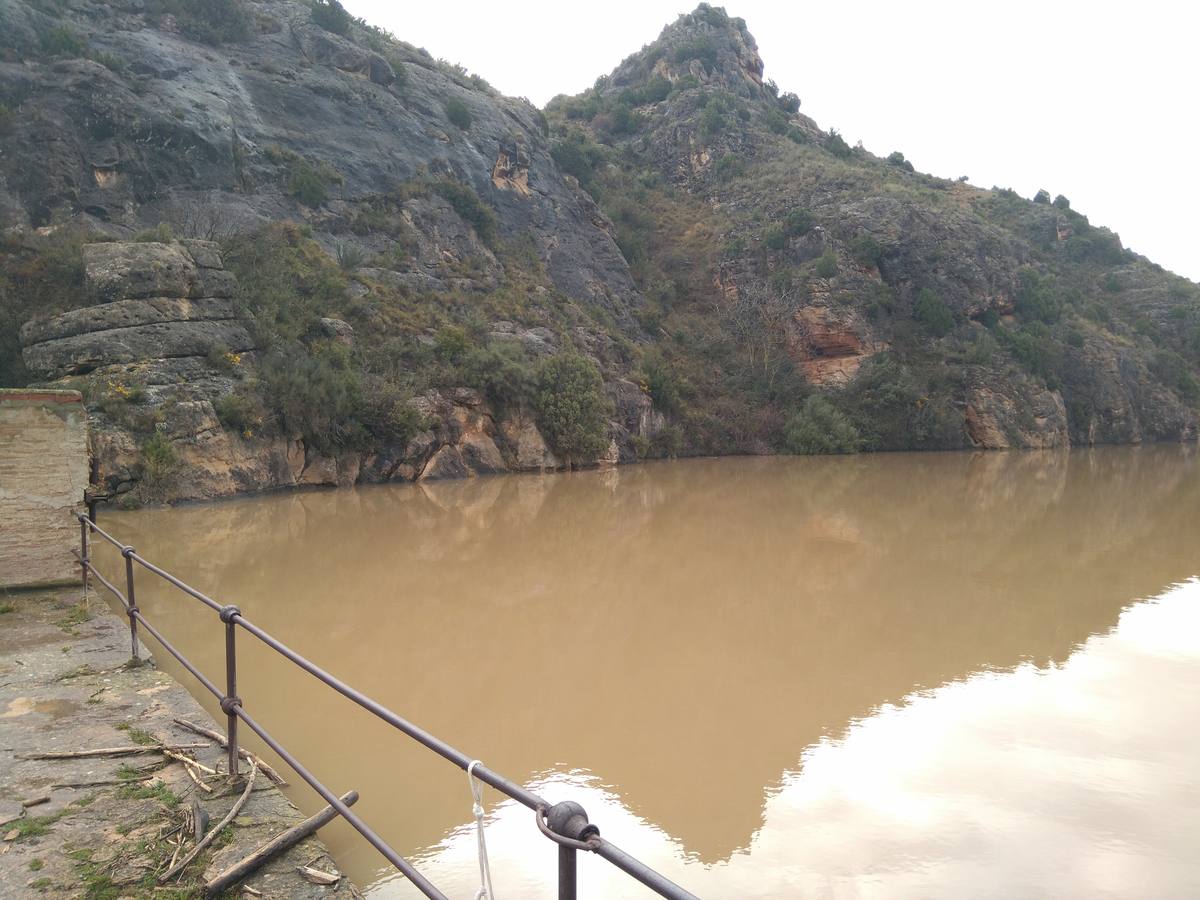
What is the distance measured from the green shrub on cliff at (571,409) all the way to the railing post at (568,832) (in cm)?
2293

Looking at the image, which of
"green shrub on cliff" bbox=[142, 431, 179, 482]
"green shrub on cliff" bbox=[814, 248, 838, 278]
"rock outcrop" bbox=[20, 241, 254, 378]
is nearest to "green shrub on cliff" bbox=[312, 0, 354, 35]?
"rock outcrop" bbox=[20, 241, 254, 378]

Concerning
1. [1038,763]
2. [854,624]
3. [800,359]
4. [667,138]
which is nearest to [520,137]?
[667,138]

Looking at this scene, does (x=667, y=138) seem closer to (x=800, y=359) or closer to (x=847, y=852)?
(x=800, y=359)

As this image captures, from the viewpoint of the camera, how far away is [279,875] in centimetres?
290

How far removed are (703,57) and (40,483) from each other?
197 feet

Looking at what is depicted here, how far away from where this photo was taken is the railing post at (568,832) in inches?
57.4

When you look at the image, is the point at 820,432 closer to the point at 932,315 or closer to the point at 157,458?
the point at 932,315

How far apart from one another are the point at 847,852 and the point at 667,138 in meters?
52.6

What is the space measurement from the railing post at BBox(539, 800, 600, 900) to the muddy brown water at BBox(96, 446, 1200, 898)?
2362mm

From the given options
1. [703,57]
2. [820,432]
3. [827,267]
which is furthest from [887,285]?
[703,57]

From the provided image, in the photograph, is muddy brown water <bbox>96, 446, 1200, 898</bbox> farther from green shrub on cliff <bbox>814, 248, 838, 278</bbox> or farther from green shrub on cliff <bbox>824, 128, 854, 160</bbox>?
green shrub on cliff <bbox>824, 128, 854, 160</bbox>

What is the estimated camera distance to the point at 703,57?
56.8 m

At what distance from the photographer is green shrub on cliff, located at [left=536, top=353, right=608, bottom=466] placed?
24.4m

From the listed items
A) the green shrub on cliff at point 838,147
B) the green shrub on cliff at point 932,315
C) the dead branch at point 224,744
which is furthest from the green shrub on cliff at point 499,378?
the green shrub on cliff at point 838,147
